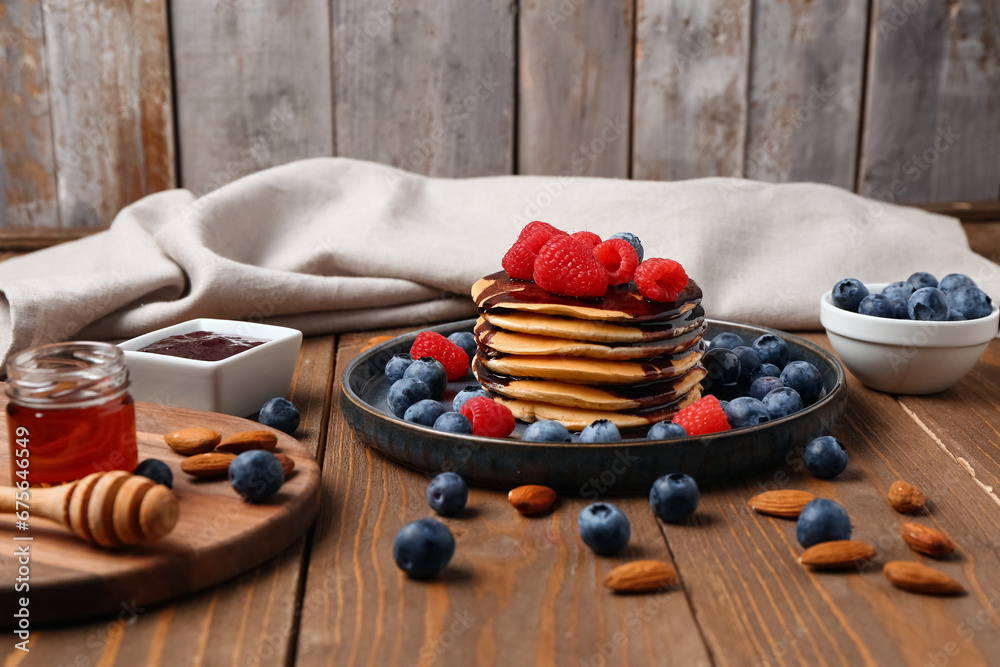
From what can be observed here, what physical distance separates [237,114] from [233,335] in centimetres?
173

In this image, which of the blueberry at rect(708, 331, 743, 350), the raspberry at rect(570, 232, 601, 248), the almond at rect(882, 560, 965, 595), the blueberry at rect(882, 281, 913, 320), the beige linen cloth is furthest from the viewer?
the beige linen cloth

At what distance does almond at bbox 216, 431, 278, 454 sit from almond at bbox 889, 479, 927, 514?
100cm

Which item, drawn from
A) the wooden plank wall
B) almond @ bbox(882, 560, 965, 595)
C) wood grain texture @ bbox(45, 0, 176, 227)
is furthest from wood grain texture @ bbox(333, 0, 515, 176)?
almond @ bbox(882, 560, 965, 595)

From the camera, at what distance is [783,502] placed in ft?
4.46

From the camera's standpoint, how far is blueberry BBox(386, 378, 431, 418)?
175 cm

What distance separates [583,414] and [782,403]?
39 cm

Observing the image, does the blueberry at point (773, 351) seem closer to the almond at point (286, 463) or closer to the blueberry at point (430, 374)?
the blueberry at point (430, 374)

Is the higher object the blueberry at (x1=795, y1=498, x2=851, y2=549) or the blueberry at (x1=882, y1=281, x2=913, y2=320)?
the blueberry at (x1=882, y1=281, x2=913, y2=320)

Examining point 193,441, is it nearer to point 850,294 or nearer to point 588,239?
point 588,239

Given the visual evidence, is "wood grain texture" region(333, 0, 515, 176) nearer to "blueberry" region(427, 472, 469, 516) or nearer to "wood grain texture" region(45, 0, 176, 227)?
"wood grain texture" region(45, 0, 176, 227)

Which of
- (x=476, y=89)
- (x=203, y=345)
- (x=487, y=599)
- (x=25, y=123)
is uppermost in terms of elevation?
(x=476, y=89)

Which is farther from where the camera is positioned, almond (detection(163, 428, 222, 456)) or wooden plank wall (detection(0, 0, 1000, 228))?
wooden plank wall (detection(0, 0, 1000, 228))

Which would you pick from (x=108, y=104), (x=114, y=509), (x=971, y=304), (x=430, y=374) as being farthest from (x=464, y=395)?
(x=108, y=104)

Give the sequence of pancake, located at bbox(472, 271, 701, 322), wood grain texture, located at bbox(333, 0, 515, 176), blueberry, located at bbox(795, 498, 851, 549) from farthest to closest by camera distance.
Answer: wood grain texture, located at bbox(333, 0, 515, 176), pancake, located at bbox(472, 271, 701, 322), blueberry, located at bbox(795, 498, 851, 549)
